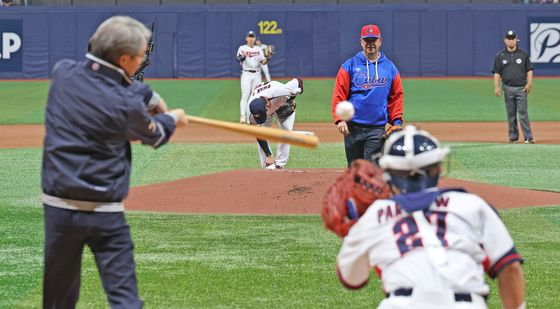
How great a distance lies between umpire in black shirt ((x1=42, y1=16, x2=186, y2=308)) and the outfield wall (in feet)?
131

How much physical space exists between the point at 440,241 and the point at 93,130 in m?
1.94

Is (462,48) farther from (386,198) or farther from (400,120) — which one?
(386,198)

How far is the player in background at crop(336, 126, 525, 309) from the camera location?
4.02 m

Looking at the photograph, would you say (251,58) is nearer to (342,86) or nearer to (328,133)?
(328,133)

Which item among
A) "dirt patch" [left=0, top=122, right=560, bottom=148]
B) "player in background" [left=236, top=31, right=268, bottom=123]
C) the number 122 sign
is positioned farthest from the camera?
the number 122 sign

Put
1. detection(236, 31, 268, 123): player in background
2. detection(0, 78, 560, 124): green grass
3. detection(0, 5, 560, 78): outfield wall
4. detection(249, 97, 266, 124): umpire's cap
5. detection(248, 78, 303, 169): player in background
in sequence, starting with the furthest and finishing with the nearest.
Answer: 1. detection(0, 5, 560, 78): outfield wall
2. detection(0, 78, 560, 124): green grass
3. detection(236, 31, 268, 123): player in background
4. detection(248, 78, 303, 169): player in background
5. detection(249, 97, 266, 124): umpire's cap

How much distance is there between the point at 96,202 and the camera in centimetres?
517

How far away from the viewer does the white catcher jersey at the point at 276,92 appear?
1434 centimetres

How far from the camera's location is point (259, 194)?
12.8m

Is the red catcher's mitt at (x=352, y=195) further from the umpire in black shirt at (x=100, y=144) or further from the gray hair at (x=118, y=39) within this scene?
the gray hair at (x=118, y=39)

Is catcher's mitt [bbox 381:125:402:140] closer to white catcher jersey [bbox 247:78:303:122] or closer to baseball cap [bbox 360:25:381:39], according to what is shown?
baseball cap [bbox 360:25:381:39]

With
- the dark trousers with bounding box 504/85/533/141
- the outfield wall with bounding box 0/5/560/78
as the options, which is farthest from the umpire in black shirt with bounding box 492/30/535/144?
the outfield wall with bounding box 0/5/560/78

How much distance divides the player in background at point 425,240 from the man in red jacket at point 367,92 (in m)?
6.65

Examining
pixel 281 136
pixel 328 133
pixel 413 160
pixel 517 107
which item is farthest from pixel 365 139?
pixel 328 133
